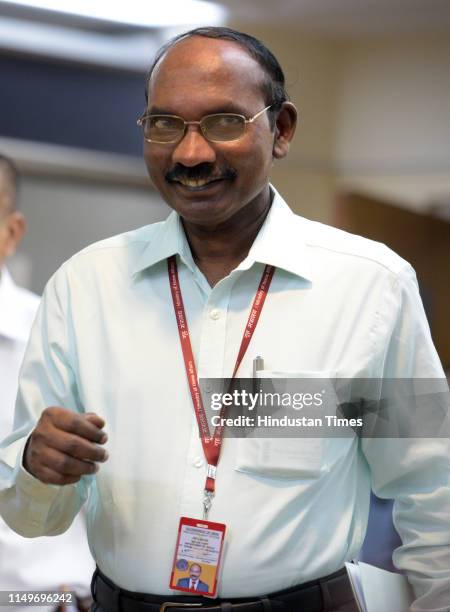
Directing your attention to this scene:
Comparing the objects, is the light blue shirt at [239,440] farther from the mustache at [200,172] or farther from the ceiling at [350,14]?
the ceiling at [350,14]

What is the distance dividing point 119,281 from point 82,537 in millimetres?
932

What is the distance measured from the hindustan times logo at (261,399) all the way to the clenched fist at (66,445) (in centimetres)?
25

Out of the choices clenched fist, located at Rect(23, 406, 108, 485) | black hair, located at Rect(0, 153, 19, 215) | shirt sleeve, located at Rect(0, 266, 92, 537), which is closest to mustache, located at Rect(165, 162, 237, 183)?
shirt sleeve, located at Rect(0, 266, 92, 537)

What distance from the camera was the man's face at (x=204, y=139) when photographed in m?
1.43

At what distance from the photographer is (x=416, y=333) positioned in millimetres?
1500

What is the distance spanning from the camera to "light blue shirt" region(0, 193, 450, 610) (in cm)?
142

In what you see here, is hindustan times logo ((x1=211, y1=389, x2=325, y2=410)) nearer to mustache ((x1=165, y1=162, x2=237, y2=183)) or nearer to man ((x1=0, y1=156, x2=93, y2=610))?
mustache ((x1=165, y1=162, x2=237, y2=183))

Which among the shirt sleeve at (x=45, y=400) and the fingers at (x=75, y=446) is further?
the shirt sleeve at (x=45, y=400)

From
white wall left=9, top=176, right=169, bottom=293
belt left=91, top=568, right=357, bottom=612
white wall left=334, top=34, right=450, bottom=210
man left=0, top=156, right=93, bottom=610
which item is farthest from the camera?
white wall left=9, top=176, right=169, bottom=293

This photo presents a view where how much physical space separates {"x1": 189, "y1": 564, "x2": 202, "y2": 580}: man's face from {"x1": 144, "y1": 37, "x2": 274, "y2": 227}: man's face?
52 centimetres

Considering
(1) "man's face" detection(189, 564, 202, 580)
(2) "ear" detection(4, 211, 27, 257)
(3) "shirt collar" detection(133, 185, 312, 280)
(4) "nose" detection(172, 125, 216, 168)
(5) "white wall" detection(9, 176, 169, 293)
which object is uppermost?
(5) "white wall" detection(9, 176, 169, 293)

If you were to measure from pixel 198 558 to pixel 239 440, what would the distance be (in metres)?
0.18

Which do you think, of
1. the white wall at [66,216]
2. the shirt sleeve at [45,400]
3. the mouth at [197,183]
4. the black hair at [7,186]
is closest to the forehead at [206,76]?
the mouth at [197,183]

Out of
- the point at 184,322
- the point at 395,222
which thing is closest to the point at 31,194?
the point at 395,222
